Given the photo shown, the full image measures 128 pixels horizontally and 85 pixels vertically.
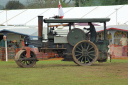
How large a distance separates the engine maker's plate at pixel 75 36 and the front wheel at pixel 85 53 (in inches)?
7.9

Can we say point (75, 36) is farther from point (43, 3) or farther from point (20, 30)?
point (43, 3)

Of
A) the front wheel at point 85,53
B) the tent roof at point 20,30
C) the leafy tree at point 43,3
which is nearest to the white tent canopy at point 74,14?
the tent roof at point 20,30

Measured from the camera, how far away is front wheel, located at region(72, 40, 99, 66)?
14211mm

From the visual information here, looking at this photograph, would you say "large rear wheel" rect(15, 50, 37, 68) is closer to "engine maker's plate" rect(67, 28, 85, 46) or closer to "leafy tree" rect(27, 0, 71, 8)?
"engine maker's plate" rect(67, 28, 85, 46)

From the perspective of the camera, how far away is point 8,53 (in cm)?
2080

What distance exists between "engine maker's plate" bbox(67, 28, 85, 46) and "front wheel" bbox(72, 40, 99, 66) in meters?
0.20

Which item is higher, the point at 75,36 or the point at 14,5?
the point at 14,5

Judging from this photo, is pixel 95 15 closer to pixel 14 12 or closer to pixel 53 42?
pixel 14 12

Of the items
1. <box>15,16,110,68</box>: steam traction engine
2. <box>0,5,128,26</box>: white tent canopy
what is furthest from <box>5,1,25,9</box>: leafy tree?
<box>15,16,110,68</box>: steam traction engine

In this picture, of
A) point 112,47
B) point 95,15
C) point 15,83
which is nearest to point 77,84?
point 15,83

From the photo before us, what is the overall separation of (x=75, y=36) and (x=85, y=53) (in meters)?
0.88

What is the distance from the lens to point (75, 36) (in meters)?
14.2

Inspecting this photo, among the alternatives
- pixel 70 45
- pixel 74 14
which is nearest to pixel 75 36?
pixel 70 45

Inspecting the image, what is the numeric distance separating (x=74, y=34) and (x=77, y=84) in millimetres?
5932
